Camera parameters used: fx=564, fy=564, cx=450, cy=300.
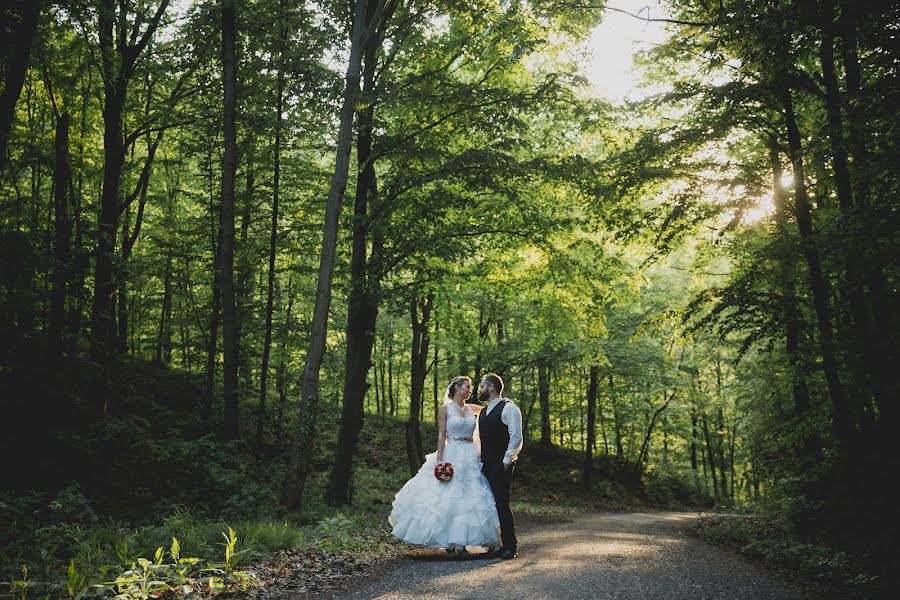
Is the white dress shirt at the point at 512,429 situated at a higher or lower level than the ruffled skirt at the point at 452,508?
higher

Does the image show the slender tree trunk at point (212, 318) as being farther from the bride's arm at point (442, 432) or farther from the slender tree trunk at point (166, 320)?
the bride's arm at point (442, 432)

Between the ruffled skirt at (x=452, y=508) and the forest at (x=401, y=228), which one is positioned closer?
the forest at (x=401, y=228)

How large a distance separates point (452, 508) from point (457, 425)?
1.06 m

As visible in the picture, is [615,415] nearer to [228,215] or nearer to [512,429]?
[228,215]

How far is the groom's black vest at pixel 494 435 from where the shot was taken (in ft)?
24.7

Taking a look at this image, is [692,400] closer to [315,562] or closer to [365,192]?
[365,192]

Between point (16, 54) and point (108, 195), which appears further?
point (108, 195)

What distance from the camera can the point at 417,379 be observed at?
700 inches

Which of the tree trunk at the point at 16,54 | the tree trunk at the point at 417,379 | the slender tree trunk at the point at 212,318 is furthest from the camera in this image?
the slender tree trunk at the point at 212,318

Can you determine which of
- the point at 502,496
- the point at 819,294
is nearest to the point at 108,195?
the point at 502,496

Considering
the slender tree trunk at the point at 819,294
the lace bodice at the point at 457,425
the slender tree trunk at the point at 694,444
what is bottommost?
the slender tree trunk at the point at 694,444

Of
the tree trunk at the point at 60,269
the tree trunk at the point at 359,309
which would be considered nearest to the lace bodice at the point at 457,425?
the tree trunk at the point at 359,309

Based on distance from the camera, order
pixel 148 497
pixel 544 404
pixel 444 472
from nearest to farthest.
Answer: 1. pixel 444 472
2. pixel 148 497
3. pixel 544 404

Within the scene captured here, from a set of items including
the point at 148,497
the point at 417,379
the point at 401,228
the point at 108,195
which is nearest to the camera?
the point at 148,497
